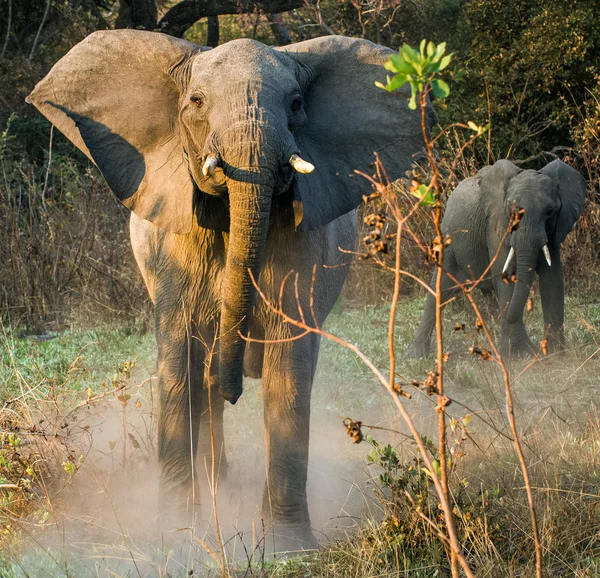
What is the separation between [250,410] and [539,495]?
10.3ft

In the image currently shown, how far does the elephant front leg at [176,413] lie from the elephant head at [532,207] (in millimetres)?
4285

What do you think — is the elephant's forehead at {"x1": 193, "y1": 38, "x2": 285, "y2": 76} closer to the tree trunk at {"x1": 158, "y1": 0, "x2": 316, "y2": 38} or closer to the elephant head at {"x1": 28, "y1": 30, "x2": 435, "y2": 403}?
the elephant head at {"x1": 28, "y1": 30, "x2": 435, "y2": 403}

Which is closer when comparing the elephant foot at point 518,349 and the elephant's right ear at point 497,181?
the elephant foot at point 518,349

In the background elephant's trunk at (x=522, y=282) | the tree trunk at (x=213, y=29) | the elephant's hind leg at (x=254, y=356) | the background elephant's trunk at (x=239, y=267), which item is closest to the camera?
the background elephant's trunk at (x=239, y=267)

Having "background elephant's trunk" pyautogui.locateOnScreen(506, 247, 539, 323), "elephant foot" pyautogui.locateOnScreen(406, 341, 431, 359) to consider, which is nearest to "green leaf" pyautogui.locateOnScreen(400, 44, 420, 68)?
"background elephant's trunk" pyautogui.locateOnScreen(506, 247, 539, 323)

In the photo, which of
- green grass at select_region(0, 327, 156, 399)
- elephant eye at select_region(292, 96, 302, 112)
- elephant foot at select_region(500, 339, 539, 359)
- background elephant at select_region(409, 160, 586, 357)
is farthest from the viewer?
background elephant at select_region(409, 160, 586, 357)

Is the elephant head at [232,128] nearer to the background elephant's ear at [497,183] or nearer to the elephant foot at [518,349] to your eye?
the elephant foot at [518,349]

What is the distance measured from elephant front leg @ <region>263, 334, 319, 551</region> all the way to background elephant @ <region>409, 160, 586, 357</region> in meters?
3.96

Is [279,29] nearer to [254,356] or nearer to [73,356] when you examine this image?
[73,356]

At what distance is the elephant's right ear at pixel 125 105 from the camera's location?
4.58 meters

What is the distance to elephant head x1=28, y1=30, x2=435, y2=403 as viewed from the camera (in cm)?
403

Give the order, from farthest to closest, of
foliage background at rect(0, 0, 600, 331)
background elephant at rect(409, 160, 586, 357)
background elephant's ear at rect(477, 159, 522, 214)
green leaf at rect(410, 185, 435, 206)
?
foliage background at rect(0, 0, 600, 331)
background elephant's ear at rect(477, 159, 522, 214)
background elephant at rect(409, 160, 586, 357)
green leaf at rect(410, 185, 435, 206)

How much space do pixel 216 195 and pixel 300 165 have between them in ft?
1.62

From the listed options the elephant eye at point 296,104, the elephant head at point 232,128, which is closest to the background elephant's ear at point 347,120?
the elephant head at point 232,128
